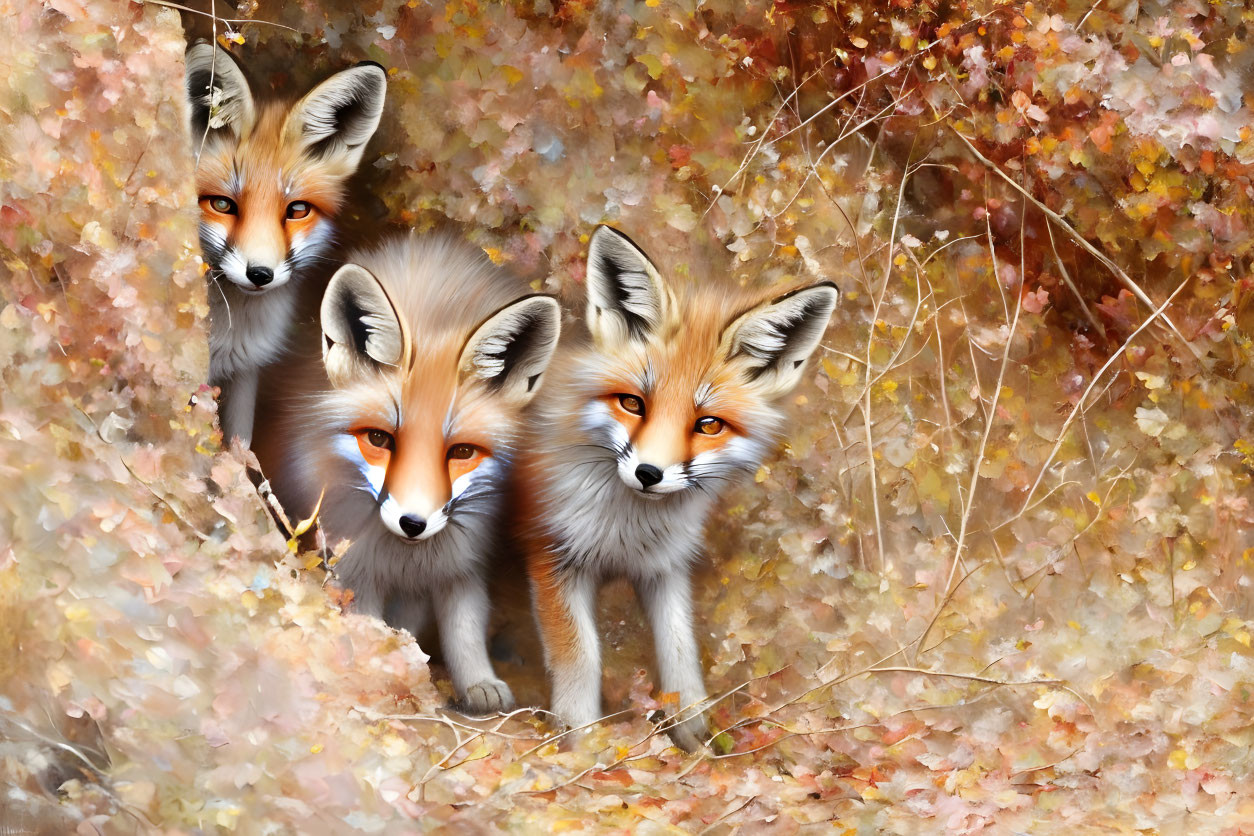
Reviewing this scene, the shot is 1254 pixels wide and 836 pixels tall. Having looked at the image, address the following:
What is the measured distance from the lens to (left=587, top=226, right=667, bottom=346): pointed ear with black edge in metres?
2.82

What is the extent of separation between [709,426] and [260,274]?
1264 mm

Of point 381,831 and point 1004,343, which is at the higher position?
point 1004,343

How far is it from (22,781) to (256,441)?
1.11 meters

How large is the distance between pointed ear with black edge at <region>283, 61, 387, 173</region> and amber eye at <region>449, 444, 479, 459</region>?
0.83 meters

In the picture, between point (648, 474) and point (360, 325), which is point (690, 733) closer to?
point (648, 474)

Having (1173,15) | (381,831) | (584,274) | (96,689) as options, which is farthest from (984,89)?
(96,689)

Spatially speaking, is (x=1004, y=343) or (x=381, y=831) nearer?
(x=381, y=831)

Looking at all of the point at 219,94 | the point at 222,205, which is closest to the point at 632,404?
the point at 222,205

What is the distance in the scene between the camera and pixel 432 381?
2721mm

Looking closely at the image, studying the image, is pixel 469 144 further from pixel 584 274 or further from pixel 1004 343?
pixel 1004 343

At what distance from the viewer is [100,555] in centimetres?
281

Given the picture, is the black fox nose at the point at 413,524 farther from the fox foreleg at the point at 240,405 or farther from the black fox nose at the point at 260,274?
the black fox nose at the point at 260,274

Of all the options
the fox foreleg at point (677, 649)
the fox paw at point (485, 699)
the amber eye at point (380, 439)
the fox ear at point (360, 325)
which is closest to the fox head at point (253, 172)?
the fox ear at point (360, 325)

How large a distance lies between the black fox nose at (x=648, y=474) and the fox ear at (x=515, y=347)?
374mm
